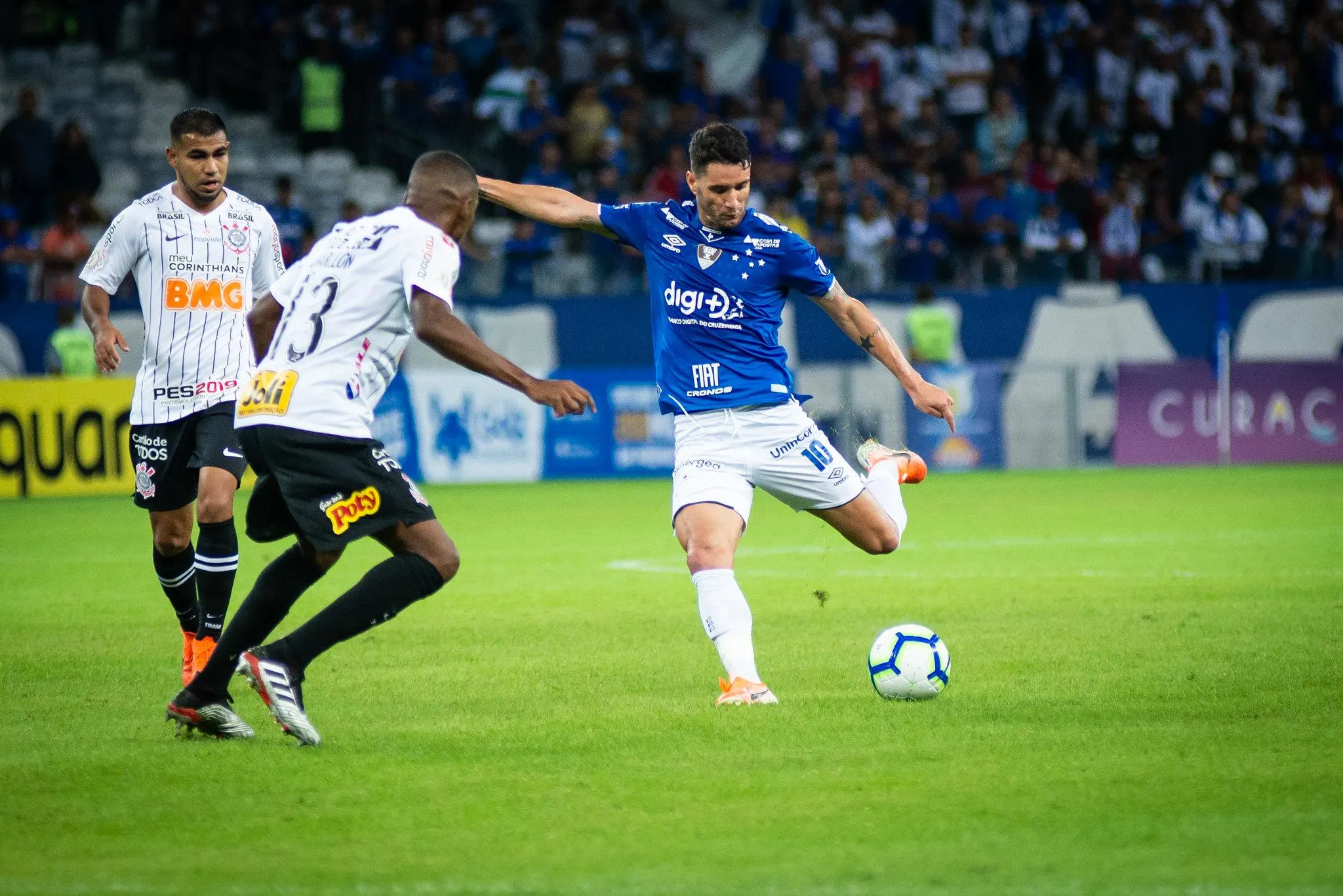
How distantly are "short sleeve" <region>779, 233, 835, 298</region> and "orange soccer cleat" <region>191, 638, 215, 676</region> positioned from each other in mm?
2777

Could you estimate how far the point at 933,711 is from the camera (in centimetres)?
→ 657

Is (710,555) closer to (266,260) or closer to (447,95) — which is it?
(266,260)

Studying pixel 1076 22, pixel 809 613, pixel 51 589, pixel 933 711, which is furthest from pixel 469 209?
pixel 1076 22

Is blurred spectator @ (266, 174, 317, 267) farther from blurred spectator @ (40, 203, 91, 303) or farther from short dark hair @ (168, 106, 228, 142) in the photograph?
short dark hair @ (168, 106, 228, 142)

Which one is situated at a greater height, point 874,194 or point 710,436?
point 874,194

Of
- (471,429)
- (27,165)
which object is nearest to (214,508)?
(471,429)

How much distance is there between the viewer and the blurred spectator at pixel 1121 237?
23266 millimetres

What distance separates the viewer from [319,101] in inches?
936

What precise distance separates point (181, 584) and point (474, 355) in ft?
8.71

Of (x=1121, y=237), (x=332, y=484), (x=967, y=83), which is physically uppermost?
(x=967, y=83)

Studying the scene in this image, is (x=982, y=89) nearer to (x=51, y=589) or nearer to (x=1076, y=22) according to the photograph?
(x=1076, y=22)

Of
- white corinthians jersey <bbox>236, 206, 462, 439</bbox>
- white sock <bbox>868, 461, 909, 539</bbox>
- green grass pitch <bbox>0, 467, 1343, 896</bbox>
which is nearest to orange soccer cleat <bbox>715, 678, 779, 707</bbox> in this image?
green grass pitch <bbox>0, 467, 1343, 896</bbox>

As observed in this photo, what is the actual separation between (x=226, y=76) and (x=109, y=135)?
1.81 metres

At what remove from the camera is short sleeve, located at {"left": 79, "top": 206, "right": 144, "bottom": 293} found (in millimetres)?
7609
